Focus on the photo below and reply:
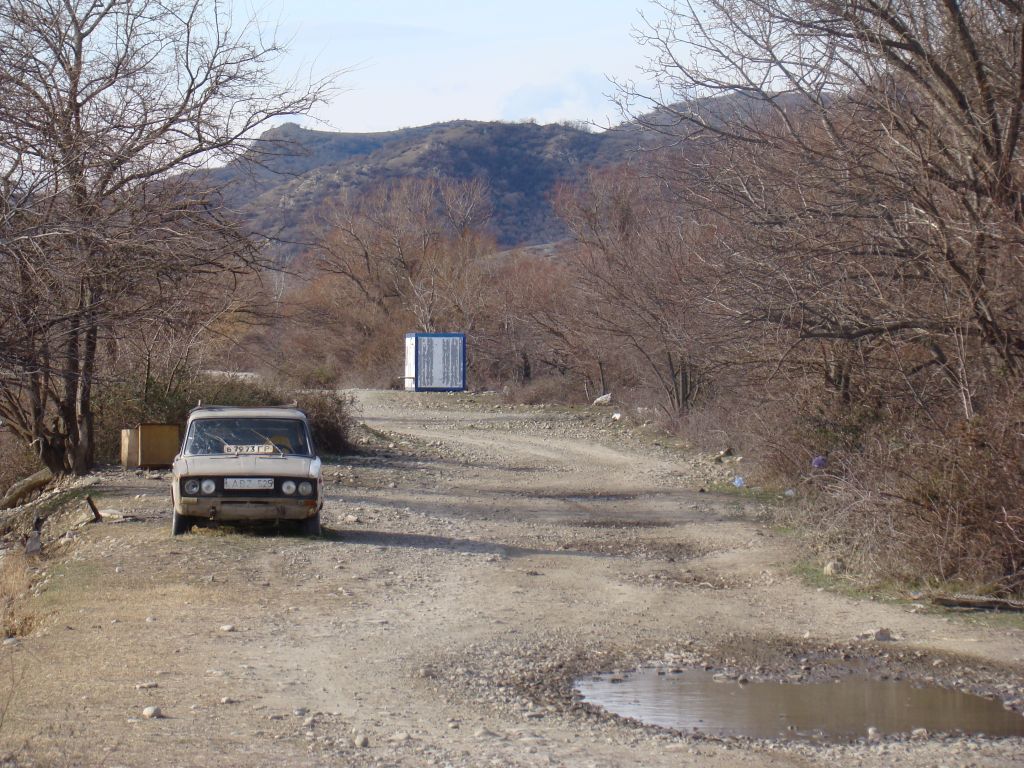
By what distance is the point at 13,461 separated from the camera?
843 inches

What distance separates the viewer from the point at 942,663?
8.01 metres

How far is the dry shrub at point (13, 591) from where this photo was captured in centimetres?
955

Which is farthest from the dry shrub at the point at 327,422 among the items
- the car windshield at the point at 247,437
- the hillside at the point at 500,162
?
the hillside at the point at 500,162

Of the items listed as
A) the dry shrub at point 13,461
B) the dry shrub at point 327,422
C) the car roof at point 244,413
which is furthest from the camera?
the dry shrub at point 327,422

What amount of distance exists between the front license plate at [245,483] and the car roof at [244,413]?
53.3 inches

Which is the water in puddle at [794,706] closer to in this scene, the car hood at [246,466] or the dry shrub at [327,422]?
the car hood at [246,466]

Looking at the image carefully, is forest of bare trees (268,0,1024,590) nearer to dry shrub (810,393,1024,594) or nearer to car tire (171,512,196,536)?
dry shrub (810,393,1024,594)

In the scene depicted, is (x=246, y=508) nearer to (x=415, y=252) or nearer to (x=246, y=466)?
(x=246, y=466)

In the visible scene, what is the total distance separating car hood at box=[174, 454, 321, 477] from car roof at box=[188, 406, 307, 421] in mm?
868

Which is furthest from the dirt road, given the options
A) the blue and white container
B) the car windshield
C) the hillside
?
the hillside

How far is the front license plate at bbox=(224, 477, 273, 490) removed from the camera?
41.1 feet

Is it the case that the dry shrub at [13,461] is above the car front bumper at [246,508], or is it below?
below

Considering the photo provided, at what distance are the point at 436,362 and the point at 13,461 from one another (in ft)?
79.7

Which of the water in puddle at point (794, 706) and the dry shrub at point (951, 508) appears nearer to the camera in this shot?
the water in puddle at point (794, 706)
